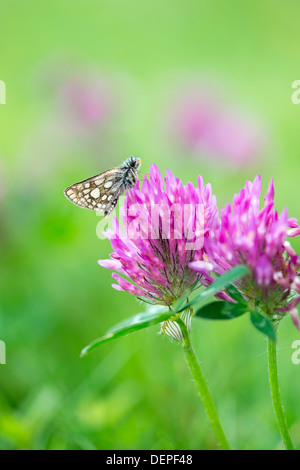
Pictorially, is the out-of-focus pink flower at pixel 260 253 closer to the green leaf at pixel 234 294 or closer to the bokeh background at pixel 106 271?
the green leaf at pixel 234 294

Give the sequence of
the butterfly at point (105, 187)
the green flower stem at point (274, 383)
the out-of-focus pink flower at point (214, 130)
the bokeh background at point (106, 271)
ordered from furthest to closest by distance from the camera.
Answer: the out-of-focus pink flower at point (214, 130), the bokeh background at point (106, 271), the butterfly at point (105, 187), the green flower stem at point (274, 383)

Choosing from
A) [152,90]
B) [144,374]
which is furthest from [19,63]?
[144,374]

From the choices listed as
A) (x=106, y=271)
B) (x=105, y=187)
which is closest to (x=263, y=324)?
(x=105, y=187)

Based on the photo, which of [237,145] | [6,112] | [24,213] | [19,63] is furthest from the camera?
[19,63]

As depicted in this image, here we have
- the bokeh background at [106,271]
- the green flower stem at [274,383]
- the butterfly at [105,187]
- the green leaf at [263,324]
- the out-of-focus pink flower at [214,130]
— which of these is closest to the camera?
the green leaf at [263,324]

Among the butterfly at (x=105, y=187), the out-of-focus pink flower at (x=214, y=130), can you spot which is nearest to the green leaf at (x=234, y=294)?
the butterfly at (x=105, y=187)

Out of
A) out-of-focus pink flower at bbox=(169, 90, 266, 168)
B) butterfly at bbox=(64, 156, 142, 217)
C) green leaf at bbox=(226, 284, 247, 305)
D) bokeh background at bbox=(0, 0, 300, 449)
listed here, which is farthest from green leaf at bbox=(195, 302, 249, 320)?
out-of-focus pink flower at bbox=(169, 90, 266, 168)
